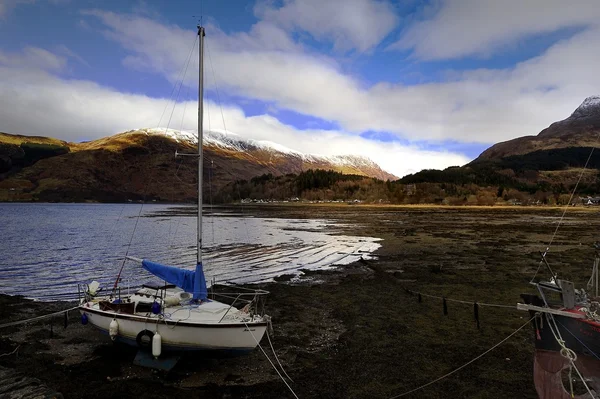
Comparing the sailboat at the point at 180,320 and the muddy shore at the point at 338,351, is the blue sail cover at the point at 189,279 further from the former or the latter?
the muddy shore at the point at 338,351

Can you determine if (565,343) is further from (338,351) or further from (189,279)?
(189,279)

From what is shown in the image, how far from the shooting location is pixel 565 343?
10266 millimetres

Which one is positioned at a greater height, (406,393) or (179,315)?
(179,315)

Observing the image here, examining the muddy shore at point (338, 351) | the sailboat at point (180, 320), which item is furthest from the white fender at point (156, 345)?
the muddy shore at point (338, 351)

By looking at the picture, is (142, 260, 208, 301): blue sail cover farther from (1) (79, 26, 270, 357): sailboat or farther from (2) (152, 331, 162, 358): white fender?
(2) (152, 331, 162, 358): white fender

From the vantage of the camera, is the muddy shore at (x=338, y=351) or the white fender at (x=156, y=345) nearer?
the muddy shore at (x=338, y=351)

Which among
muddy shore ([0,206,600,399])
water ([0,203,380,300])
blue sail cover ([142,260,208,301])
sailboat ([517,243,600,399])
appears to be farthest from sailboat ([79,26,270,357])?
water ([0,203,380,300])

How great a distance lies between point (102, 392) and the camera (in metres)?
10.1

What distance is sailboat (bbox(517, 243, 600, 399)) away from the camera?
9.66 meters

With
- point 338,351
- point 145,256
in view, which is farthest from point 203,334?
point 145,256

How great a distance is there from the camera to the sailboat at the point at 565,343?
9656mm

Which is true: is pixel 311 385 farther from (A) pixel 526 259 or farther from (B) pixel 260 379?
(A) pixel 526 259

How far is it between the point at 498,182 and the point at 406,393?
194 meters

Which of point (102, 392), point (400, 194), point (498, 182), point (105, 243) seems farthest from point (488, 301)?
point (498, 182)
